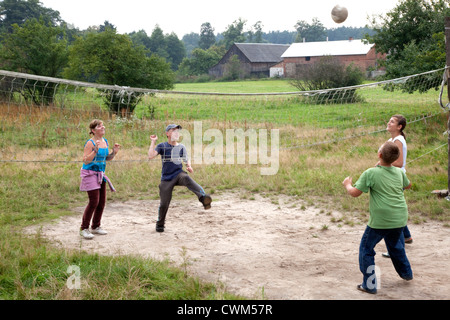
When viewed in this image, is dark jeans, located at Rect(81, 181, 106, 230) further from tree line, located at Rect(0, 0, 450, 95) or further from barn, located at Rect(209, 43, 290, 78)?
barn, located at Rect(209, 43, 290, 78)

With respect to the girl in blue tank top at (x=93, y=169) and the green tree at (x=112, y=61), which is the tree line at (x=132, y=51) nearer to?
the green tree at (x=112, y=61)

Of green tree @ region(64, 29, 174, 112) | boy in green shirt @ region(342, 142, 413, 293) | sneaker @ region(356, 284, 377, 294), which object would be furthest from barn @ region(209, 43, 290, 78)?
sneaker @ region(356, 284, 377, 294)

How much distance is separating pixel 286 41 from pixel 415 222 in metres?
173

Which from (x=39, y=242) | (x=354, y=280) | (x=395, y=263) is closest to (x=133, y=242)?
(x=39, y=242)

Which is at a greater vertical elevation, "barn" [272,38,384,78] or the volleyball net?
"barn" [272,38,384,78]

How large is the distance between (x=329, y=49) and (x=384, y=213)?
67.6 m

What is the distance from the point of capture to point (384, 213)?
4.51m

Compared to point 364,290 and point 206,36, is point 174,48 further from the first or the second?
point 364,290

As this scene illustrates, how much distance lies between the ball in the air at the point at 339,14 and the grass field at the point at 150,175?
2.74 metres

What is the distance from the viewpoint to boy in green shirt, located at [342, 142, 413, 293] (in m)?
4.50

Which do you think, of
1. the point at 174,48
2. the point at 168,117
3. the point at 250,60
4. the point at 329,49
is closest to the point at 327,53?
the point at 329,49

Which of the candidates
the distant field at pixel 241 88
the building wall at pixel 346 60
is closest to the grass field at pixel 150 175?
the distant field at pixel 241 88
